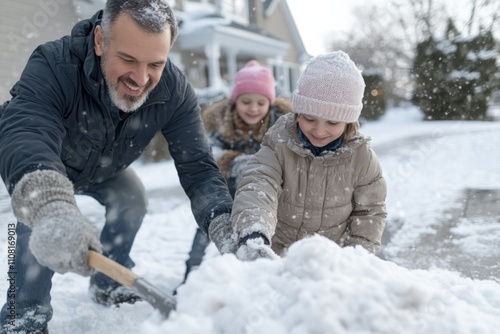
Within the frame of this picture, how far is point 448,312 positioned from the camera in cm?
145

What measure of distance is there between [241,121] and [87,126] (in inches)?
51.7

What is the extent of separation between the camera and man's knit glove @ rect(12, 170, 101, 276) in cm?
156

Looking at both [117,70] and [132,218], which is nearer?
[117,70]

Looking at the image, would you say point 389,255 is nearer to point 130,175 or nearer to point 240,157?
point 240,157

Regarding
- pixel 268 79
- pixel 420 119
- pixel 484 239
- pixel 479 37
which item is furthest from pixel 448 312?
pixel 420 119

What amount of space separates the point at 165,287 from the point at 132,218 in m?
0.65

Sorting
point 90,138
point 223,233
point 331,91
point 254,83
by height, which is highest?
point 331,91

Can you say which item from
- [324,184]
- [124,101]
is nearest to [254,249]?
[324,184]

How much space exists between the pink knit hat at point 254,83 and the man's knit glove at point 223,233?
147cm

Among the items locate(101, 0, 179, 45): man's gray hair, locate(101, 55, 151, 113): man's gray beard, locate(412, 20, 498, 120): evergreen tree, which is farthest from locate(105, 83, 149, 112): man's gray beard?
locate(412, 20, 498, 120): evergreen tree

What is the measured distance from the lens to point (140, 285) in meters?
1.44

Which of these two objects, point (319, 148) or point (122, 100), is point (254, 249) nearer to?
point (319, 148)

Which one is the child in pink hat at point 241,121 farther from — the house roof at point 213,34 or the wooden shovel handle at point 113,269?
the house roof at point 213,34

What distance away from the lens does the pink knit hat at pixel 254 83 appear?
3.51 meters
